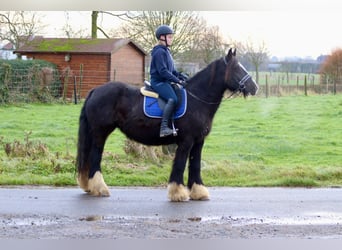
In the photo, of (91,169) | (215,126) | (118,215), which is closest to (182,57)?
(215,126)

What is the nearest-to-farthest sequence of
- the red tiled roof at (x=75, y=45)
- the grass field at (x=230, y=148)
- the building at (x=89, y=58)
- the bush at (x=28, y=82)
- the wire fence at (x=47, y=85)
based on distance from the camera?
the grass field at (x=230, y=148), the red tiled roof at (x=75, y=45), the building at (x=89, y=58), the wire fence at (x=47, y=85), the bush at (x=28, y=82)

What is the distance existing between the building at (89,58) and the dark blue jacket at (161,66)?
217 inches

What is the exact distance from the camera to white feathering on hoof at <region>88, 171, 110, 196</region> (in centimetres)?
915

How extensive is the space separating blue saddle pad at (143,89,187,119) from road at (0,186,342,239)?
1248 millimetres

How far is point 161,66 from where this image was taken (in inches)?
340

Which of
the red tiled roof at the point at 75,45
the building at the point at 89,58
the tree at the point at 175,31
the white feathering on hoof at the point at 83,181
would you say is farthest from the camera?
the building at the point at 89,58

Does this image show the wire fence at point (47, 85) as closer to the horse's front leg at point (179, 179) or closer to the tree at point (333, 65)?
the tree at point (333, 65)

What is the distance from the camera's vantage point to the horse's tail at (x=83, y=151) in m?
9.40

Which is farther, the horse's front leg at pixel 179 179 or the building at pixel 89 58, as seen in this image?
the building at pixel 89 58

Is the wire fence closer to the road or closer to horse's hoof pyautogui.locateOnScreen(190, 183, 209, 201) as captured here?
the road

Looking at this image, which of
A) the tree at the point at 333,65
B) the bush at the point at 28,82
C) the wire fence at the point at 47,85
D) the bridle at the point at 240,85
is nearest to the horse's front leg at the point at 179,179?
the bridle at the point at 240,85

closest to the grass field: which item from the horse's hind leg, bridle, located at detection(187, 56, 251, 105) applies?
the horse's hind leg

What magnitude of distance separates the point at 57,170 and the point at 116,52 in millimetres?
6816

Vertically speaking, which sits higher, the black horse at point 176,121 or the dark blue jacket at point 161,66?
the dark blue jacket at point 161,66
